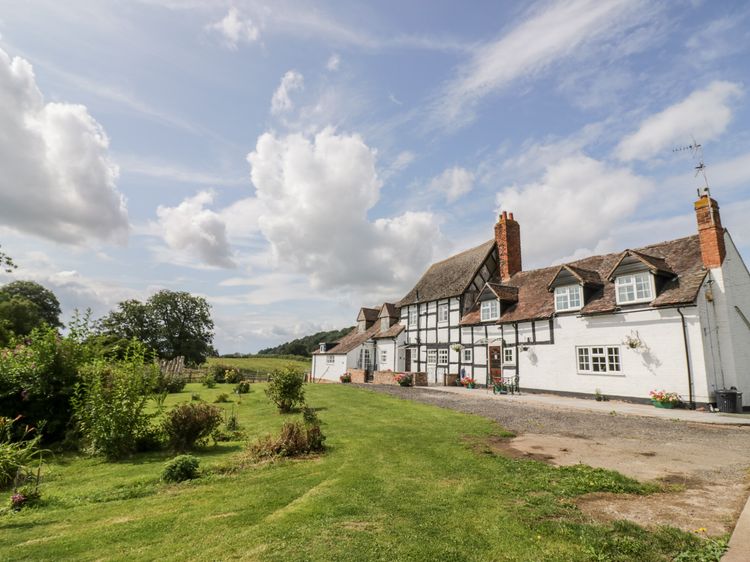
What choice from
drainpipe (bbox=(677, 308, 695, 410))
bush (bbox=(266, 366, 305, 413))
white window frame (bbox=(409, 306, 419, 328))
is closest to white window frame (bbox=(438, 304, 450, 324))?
white window frame (bbox=(409, 306, 419, 328))

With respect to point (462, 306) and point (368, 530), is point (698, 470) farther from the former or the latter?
point (462, 306)

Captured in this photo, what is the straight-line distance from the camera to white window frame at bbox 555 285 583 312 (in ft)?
70.9

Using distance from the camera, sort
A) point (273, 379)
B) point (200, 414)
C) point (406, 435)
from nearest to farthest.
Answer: point (200, 414)
point (406, 435)
point (273, 379)

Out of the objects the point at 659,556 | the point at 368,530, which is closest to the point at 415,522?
the point at 368,530

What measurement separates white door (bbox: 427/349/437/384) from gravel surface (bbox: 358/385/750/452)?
13.6 metres

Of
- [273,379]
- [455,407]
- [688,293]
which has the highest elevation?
[688,293]

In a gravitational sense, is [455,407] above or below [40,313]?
below

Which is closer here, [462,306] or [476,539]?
[476,539]

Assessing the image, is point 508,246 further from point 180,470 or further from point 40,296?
point 40,296

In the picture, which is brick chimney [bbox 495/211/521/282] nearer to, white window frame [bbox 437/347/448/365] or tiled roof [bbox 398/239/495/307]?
tiled roof [bbox 398/239/495/307]

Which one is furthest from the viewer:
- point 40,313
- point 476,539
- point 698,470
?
point 40,313

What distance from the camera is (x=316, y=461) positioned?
28.3 ft

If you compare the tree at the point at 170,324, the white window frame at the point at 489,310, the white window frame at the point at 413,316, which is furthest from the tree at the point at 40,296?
the white window frame at the point at 489,310

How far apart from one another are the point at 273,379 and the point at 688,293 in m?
18.8
